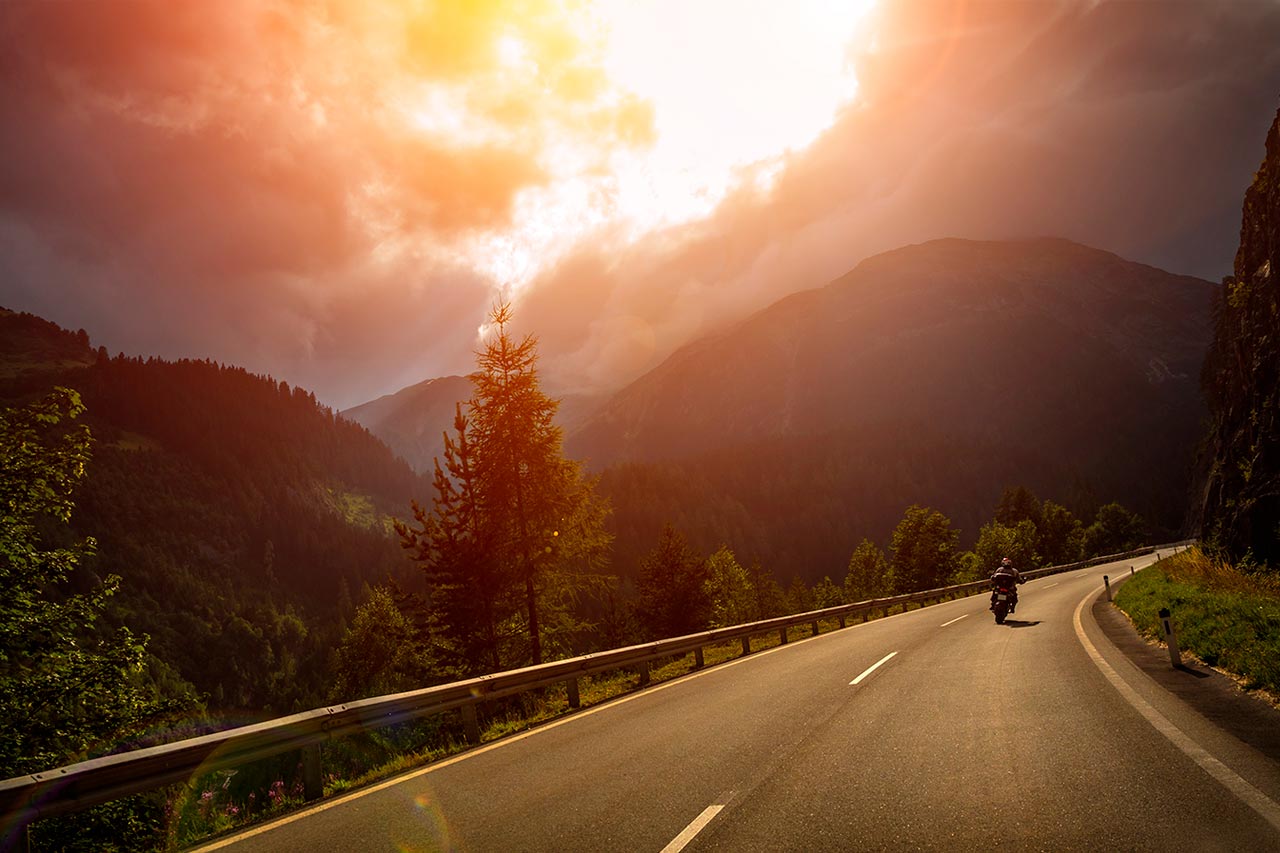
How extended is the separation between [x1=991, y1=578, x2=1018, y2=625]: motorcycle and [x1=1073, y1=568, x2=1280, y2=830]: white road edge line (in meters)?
10.1

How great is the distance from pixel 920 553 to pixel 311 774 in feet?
204

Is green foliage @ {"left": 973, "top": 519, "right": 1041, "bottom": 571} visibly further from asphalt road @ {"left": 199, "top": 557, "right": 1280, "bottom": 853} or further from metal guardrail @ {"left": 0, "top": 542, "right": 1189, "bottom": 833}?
metal guardrail @ {"left": 0, "top": 542, "right": 1189, "bottom": 833}

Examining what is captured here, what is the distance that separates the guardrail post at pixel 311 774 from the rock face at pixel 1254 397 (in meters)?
23.5

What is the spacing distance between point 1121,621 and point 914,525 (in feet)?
163

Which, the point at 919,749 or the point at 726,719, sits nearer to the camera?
the point at 919,749

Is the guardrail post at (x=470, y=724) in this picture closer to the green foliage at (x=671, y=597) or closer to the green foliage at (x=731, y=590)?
the green foliage at (x=671, y=597)

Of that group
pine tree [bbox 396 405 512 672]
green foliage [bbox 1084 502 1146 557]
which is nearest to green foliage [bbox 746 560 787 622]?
pine tree [bbox 396 405 512 672]

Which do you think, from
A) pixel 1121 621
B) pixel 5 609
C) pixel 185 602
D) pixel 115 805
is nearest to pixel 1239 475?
pixel 1121 621

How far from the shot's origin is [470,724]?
29.8 feet

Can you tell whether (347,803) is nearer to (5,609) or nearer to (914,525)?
(5,609)

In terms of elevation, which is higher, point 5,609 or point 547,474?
point 547,474

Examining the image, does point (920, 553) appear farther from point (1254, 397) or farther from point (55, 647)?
point (55, 647)

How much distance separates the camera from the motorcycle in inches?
723

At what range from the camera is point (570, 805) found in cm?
520
